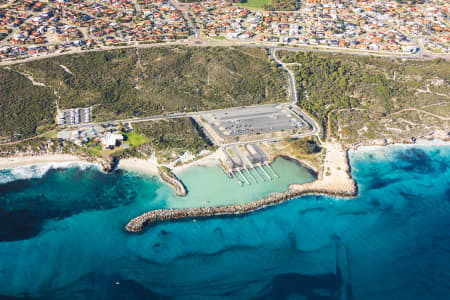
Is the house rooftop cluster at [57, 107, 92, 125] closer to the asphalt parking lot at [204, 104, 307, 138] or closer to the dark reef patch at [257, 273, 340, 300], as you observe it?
the asphalt parking lot at [204, 104, 307, 138]

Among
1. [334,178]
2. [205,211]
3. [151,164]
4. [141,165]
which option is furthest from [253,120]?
[205,211]

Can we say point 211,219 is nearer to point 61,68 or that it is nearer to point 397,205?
point 397,205

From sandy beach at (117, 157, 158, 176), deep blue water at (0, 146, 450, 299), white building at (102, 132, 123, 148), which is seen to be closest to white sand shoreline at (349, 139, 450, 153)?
deep blue water at (0, 146, 450, 299)

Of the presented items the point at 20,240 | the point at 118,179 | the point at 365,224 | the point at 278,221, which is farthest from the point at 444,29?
the point at 20,240

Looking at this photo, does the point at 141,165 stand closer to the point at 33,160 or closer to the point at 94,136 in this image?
the point at 94,136

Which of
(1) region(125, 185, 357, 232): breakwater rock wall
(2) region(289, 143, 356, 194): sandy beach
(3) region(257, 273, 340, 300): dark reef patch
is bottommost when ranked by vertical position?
(3) region(257, 273, 340, 300): dark reef patch
